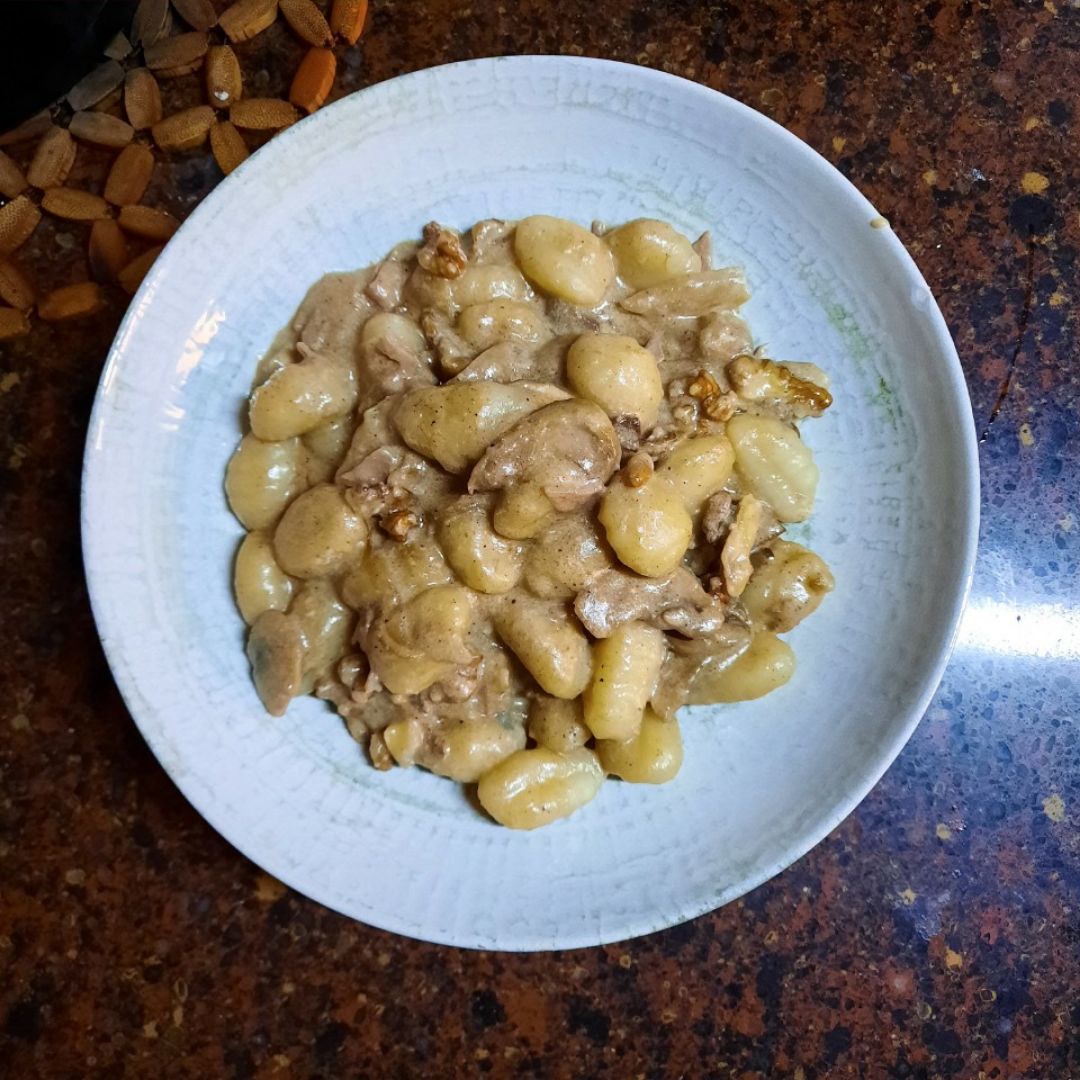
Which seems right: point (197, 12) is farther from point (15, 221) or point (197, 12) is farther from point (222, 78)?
point (15, 221)

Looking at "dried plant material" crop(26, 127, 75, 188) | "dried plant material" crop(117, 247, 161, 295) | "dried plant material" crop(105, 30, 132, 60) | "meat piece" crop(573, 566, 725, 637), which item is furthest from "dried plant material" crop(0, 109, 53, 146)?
"meat piece" crop(573, 566, 725, 637)

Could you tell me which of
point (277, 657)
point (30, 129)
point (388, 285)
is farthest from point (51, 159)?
point (277, 657)

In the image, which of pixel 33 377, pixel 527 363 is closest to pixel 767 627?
pixel 527 363

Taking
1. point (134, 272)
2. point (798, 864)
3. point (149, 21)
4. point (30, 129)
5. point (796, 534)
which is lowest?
point (798, 864)

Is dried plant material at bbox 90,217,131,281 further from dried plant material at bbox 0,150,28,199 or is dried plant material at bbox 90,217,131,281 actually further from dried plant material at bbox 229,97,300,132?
dried plant material at bbox 229,97,300,132

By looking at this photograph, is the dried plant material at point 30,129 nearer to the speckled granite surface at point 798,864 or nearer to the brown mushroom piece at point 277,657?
the speckled granite surface at point 798,864
